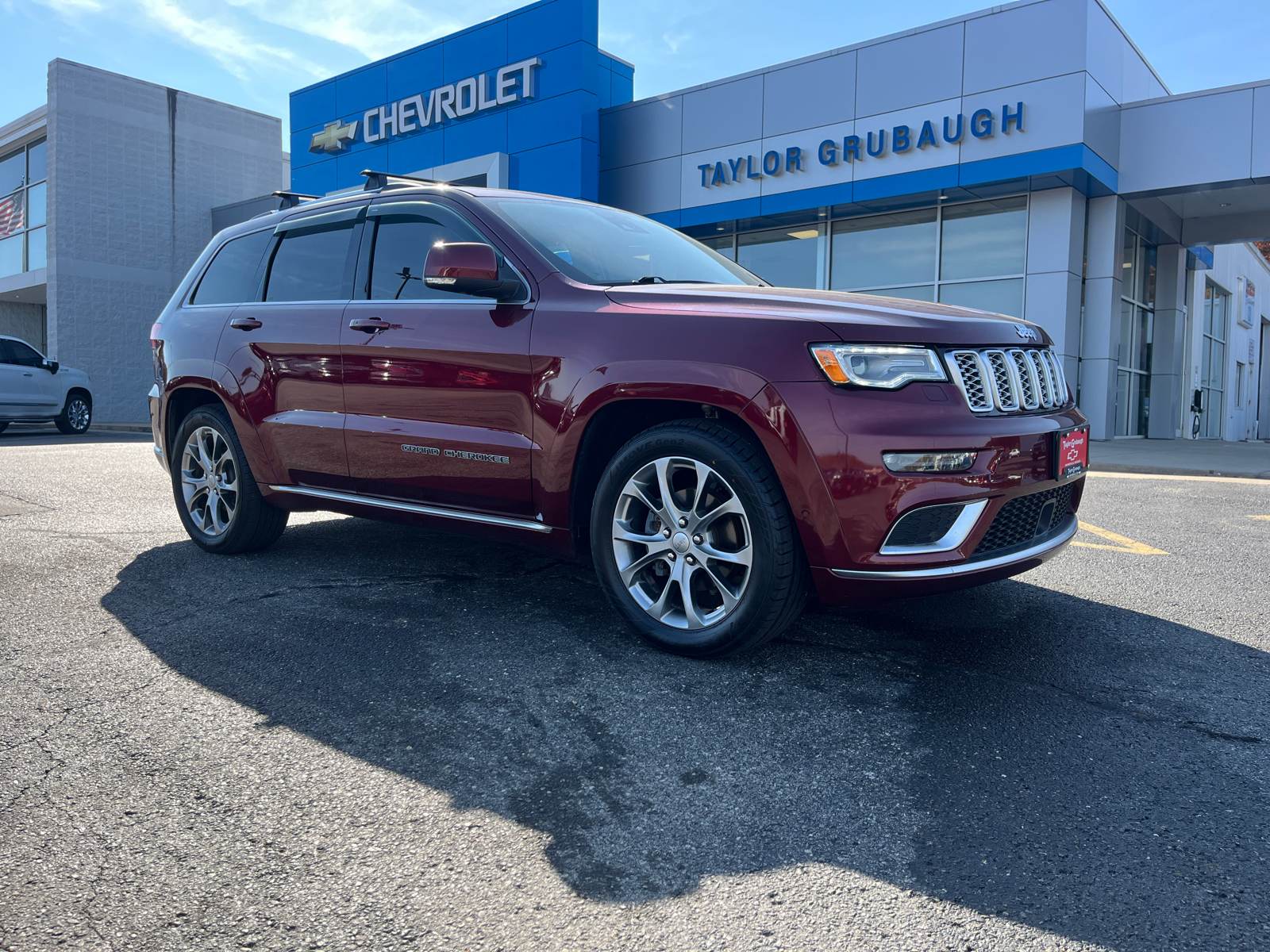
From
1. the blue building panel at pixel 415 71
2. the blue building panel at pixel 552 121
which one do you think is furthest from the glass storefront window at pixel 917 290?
the blue building panel at pixel 415 71

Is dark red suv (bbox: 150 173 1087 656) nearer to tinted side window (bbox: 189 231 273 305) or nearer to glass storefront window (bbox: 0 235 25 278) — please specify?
tinted side window (bbox: 189 231 273 305)

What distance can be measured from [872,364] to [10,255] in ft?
107

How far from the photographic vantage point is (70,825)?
2170mm

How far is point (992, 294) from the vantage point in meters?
16.7

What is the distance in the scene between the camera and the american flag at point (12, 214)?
27.9 meters

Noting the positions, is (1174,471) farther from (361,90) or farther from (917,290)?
(361,90)

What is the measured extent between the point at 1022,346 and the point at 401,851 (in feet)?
8.76

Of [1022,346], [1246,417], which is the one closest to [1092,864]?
[1022,346]

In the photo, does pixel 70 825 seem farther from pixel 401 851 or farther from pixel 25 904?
pixel 401 851

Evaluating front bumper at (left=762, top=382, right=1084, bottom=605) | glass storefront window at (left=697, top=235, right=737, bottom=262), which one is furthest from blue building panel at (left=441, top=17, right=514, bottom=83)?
front bumper at (left=762, top=382, right=1084, bottom=605)

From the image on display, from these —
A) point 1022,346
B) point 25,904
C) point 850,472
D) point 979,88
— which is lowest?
point 25,904

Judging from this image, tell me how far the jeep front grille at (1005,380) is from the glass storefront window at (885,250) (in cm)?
1473

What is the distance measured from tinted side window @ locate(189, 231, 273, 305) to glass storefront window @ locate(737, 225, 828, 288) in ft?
47.0

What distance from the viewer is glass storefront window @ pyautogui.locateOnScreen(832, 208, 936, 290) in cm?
1747
